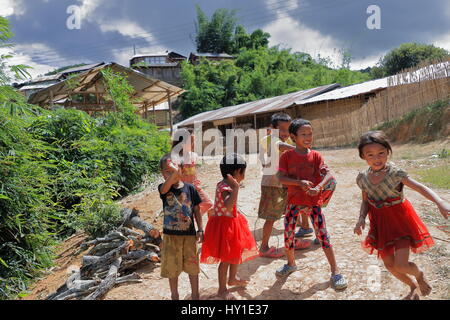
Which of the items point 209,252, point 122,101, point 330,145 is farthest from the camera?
point 330,145

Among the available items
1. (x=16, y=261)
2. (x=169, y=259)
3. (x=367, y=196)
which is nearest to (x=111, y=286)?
(x=169, y=259)

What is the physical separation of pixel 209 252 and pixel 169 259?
0.32 m

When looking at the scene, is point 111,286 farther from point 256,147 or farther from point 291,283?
point 256,147

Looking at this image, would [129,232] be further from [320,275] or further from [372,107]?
[372,107]

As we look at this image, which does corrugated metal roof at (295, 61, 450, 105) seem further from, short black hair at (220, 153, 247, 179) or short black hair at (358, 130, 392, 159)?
short black hair at (220, 153, 247, 179)

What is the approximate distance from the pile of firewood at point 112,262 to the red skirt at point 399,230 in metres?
2.38

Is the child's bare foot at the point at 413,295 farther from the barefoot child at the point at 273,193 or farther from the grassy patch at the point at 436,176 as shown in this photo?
the grassy patch at the point at 436,176

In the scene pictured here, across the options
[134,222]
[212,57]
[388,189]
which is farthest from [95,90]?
[212,57]

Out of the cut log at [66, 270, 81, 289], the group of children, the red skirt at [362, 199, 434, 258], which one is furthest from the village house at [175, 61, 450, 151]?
the cut log at [66, 270, 81, 289]

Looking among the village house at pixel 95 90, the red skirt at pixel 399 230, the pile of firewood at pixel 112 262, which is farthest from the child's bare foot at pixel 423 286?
the village house at pixel 95 90

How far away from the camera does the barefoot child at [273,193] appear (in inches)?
139

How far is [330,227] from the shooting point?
14.2ft

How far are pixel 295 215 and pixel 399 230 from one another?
85 cm

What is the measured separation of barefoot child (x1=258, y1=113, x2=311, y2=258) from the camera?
3.53 metres
